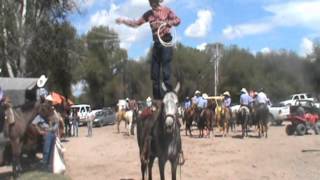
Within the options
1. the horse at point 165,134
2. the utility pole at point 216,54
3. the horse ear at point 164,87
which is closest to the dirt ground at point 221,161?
the horse at point 165,134

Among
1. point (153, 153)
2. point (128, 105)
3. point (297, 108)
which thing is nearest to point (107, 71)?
point (128, 105)

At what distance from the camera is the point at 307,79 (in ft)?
68.9

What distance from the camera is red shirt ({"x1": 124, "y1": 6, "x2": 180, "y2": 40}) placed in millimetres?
13055

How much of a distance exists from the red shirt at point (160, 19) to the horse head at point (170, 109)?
1.56m

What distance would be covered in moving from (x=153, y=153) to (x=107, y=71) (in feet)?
296

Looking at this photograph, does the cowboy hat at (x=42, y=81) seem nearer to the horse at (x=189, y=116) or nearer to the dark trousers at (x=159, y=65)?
the dark trousers at (x=159, y=65)

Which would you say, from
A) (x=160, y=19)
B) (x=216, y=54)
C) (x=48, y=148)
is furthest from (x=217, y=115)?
(x=216, y=54)

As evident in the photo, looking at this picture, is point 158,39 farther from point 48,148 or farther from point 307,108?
point 307,108

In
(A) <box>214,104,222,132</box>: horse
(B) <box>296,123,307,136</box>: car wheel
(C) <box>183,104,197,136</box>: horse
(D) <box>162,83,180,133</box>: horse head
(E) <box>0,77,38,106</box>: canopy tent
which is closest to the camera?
(D) <box>162,83,180,133</box>: horse head

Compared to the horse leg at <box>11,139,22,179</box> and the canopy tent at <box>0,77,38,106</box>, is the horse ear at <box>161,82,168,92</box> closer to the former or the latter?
the horse leg at <box>11,139,22,179</box>

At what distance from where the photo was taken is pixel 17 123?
17.8m

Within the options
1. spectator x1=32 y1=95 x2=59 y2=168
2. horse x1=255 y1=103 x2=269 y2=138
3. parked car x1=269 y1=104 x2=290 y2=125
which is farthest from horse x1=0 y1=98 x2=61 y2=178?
parked car x1=269 y1=104 x2=290 y2=125

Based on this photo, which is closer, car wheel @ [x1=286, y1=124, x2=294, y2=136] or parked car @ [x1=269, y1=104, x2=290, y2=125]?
car wheel @ [x1=286, y1=124, x2=294, y2=136]

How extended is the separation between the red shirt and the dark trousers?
10.7 inches
